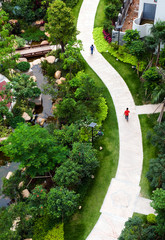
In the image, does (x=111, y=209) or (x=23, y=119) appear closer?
(x=111, y=209)

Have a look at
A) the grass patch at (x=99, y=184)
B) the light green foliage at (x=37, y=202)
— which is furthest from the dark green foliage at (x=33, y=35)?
the light green foliage at (x=37, y=202)

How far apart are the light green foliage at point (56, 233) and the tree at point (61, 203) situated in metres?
1.19

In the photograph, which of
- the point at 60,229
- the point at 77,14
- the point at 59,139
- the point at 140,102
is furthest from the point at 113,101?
the point at 77,14

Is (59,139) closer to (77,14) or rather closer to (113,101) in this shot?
(113,101)

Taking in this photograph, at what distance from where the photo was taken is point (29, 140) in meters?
24.6

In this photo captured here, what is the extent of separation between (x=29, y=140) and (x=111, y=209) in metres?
8.75

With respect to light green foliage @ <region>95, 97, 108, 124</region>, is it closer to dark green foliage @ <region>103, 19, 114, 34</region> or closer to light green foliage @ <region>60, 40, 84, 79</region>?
light green foliage @ <region>60, 40, 84, 79</region>

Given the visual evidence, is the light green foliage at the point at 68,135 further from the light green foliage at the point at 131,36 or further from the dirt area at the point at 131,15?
the dirt area at the point at 131,15

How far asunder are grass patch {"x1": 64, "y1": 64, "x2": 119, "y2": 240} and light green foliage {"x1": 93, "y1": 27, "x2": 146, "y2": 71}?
22.7 feet

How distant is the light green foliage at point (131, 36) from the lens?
35.8 metres

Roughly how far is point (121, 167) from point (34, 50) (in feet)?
72.6

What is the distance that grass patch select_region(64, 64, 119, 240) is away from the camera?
24.4 m

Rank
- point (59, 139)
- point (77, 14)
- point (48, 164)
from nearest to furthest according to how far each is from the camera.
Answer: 1. point (48, 164)
2. point (59, 139)
3. point (77, 14)

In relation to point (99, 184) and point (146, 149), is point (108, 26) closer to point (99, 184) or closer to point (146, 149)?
point (146, 149)
